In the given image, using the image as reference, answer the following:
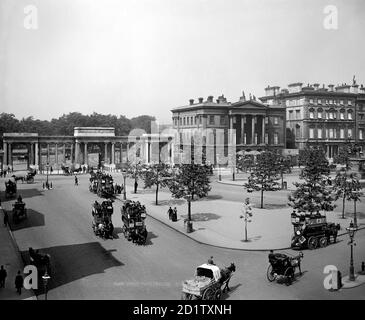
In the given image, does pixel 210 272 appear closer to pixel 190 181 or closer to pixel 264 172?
pixel 190 181

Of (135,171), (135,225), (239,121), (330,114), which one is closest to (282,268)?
(135,225)

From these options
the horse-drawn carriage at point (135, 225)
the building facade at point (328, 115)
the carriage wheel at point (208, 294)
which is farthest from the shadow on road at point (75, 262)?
the building facade at point (328, 115)

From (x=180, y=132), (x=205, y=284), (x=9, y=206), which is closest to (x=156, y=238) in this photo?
(x=205, y=284)

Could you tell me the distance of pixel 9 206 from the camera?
43.4 metres

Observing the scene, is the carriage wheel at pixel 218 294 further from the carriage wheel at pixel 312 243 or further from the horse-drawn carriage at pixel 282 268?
the carriage wheel at pixel 312 243

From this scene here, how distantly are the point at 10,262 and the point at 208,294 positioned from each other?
42.3ft

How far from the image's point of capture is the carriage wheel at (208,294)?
18625 mm

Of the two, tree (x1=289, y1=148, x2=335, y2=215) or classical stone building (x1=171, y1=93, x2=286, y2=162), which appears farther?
classical stone building (x1=171, y1=93, x2=286, y2=162)

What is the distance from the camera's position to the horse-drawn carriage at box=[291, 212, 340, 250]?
28016 millimetres

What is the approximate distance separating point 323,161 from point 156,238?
52.2 feet

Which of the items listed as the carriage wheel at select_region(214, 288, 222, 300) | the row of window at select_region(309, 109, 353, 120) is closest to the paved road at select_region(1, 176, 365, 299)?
the carriage wheel at select_region(214, 288, 222, 300)

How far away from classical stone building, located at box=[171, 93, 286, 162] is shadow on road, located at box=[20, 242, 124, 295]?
6996cm

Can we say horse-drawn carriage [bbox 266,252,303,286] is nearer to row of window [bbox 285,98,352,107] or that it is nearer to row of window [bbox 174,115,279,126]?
row of window [bbox 174,115,279,126]
